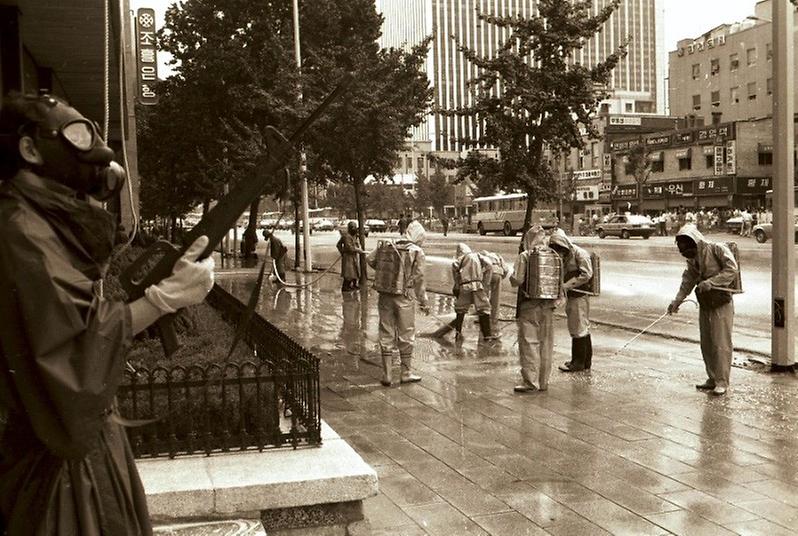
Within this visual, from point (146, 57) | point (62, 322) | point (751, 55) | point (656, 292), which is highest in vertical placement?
point (751, 55)

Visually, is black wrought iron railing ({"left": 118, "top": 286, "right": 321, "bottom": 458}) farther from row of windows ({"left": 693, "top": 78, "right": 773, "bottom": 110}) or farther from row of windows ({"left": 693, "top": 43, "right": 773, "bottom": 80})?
row of windows ({"left": 693, "top": 43, "right": 773, "bottom": 80})

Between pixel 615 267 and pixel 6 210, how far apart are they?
26162 mm

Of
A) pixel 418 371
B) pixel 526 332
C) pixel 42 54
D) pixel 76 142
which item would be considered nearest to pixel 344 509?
pixel 76 142

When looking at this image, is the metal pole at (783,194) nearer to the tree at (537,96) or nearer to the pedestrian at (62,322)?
the tree at (537,96)

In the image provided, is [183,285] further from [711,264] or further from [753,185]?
[753,185]

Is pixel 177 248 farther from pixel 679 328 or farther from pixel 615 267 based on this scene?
pixel 615 267

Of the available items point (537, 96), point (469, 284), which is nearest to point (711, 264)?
point (469, 284)

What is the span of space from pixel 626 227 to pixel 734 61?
29.5 metres

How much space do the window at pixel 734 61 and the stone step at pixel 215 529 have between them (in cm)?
7466

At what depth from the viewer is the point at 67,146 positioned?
2193 mm

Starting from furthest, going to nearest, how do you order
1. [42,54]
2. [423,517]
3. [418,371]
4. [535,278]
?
[42,54], [418,371], [535,278], [423,517]

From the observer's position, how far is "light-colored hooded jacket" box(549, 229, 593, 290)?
32.8 feet

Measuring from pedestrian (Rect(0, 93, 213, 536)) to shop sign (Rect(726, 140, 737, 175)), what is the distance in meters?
62.1

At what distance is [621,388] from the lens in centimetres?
892
